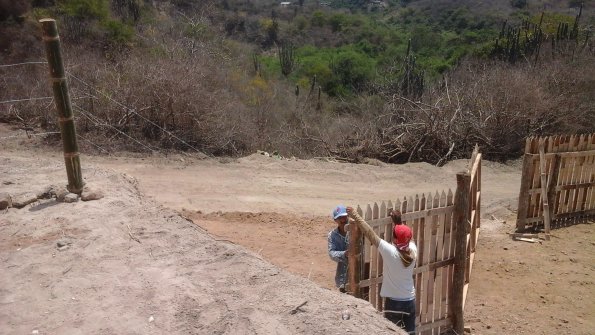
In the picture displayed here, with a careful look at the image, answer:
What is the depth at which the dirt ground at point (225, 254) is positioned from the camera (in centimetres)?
379

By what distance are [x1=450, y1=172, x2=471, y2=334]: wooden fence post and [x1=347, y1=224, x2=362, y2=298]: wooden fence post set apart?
5.15ft

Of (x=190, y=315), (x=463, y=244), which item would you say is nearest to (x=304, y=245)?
(x=463, y=244)

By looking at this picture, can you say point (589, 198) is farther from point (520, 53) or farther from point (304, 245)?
point (520, 53)

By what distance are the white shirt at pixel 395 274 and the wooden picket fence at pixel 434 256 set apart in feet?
0.63

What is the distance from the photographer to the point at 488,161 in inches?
533

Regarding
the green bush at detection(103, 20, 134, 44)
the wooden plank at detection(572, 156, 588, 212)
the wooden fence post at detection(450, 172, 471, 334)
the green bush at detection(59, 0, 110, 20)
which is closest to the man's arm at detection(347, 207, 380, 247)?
the wooden fence post at detection(450, 172, 471, 334)

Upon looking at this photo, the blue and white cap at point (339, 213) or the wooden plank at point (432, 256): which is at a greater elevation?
the blue and white cap at point (339, 213)

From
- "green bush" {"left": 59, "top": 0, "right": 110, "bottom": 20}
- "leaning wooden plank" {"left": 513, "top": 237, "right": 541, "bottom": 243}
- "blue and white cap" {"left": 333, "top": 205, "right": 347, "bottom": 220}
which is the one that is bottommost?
"leaning wooden plank" {"left": 513, "top": 237, "right": 541, "bottom": 243}

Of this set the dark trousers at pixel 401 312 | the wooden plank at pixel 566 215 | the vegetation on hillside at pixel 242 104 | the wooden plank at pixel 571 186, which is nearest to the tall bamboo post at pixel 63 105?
the vegetation on hillside at pixel 242 104

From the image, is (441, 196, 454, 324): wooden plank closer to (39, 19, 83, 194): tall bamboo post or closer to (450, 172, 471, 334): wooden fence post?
(450, 172, 471, 334): wooden fence post

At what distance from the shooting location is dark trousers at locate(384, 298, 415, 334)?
5059mm

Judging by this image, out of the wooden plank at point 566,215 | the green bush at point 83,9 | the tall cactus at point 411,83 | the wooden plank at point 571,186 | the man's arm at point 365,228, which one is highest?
the green bush at point 83,9

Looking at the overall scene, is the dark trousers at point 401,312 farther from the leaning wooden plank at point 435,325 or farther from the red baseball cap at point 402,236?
the leaning wooden plank at point 435,325

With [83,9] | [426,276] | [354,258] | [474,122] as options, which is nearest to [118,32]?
[83,9]
